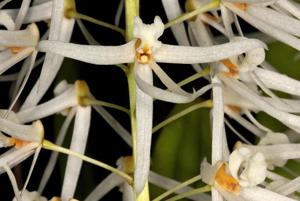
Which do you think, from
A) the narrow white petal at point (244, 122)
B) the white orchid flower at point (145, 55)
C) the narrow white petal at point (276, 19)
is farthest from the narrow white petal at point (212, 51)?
the narrow white petal at point (244, 122)

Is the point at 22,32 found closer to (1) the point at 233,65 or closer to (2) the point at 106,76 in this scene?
(1) the point at 233,65

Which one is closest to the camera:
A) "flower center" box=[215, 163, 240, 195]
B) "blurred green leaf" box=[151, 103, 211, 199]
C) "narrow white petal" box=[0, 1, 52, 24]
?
"flower center" box=[215, 163, 240, 195]

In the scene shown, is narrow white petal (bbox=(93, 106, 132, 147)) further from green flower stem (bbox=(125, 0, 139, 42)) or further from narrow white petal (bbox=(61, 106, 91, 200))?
green flower stem (bbox=(125, 0, 139, 42))

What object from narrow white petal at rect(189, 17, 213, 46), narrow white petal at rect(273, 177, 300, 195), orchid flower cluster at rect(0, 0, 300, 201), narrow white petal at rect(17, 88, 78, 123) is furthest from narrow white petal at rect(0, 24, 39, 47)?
narrow white petal at rect(273, 177, 300, 195)

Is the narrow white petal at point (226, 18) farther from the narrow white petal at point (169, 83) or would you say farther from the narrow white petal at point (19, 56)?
the narrow white petal at point (19, 56)

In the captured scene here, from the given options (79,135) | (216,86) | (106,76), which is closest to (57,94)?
(79,135)

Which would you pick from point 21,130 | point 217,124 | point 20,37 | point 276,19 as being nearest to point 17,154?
point 21,130
